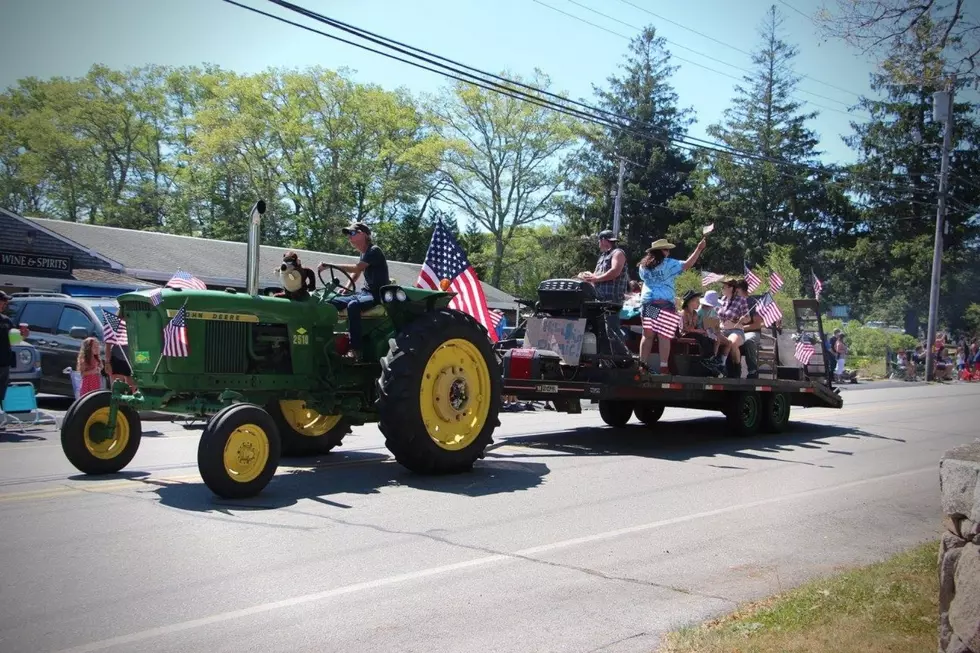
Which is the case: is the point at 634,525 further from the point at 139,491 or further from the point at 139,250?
the point at 139,250

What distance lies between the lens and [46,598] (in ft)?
17.1

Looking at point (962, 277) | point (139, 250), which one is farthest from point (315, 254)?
point (962, 277)

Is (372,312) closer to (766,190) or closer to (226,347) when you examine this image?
(226,347)

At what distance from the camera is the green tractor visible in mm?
7930

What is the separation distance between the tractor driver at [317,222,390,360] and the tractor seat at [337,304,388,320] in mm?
56

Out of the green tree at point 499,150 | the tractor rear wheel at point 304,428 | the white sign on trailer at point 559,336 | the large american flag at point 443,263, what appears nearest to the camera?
the tractor rear wheel at point 304,428

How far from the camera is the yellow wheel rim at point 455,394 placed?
A: 30.3 feet

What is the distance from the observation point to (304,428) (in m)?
10.2

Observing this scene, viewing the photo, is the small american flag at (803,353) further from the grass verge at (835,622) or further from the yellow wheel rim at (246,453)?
the yellow wheel rim at (246,453)

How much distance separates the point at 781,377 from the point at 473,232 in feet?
134

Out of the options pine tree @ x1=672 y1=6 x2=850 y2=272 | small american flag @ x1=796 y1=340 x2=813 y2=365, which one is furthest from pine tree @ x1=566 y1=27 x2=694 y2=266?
small american flag @ x1=796 y1=340 x2=813 y2=365

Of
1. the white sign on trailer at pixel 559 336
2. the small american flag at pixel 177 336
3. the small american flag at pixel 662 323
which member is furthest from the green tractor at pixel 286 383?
the small american flag at pixel 662 323

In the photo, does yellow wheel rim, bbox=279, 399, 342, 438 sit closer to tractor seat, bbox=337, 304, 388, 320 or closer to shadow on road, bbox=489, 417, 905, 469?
tractor seat, bbox=337, 304, 388, 320

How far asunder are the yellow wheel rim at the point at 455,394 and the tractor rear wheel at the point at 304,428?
1.30 meters
